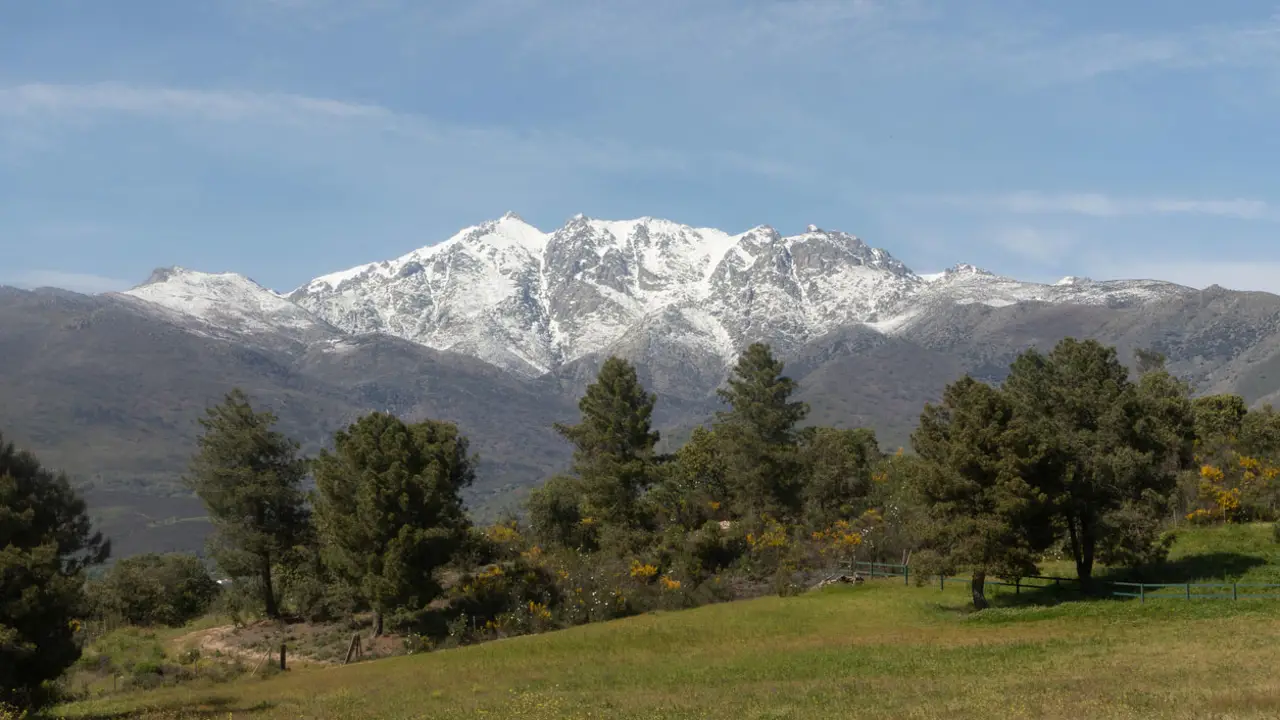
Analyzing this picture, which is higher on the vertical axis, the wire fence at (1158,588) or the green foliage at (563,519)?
the green foliage at (563,519)

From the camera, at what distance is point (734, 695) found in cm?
3328

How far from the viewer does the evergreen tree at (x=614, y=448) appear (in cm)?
7156

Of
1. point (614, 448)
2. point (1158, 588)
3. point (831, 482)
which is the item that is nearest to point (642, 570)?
point (614, 448)

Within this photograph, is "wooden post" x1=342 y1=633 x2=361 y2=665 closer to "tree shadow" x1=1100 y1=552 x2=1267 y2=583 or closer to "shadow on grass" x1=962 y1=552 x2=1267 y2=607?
"shadow on grass" x1=962 y1=552 x2=1267 y2=607

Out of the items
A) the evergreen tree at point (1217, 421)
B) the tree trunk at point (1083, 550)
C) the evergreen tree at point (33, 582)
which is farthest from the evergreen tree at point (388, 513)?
the evergreen tree at point (1217, 421)

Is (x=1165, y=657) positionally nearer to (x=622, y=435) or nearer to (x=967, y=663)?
(x=967, y=663)

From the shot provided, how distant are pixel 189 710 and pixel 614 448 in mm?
38901

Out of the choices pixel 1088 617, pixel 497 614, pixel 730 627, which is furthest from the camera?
pixel 497 614

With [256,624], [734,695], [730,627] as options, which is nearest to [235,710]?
[734,695]

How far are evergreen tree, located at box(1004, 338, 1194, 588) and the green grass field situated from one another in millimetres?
3949

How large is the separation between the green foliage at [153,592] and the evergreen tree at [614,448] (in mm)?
28656

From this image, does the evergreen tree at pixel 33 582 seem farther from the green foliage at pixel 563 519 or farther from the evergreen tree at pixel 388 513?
the green foliage at pixel 563 519

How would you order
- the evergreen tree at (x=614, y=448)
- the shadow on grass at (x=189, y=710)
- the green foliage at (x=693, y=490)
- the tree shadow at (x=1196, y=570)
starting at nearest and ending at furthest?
1. the shadow on grass at (x=189, y=710)
2. the tree shadow at (x=1196, y=570)
3. the evergreen tree at (x=614, y=448)
4. the green foliage at (x=693, y=490)

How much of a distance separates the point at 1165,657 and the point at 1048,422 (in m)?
18.9
